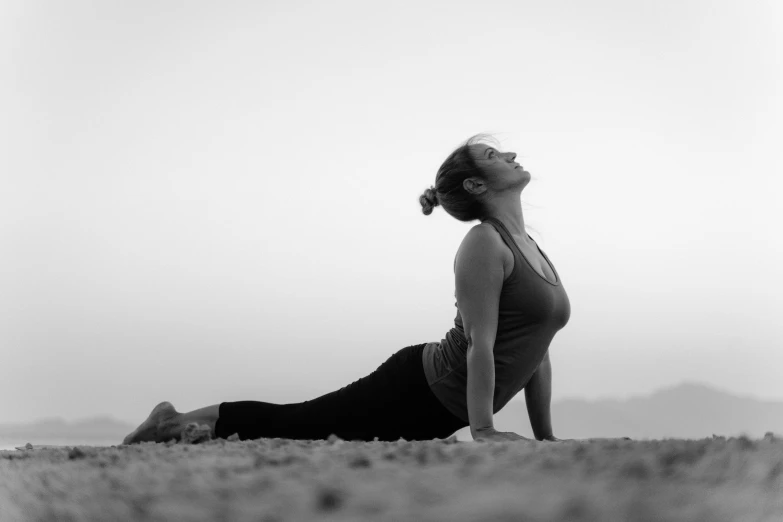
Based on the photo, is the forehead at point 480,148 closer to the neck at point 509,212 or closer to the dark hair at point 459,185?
the dark hair at point 459,185

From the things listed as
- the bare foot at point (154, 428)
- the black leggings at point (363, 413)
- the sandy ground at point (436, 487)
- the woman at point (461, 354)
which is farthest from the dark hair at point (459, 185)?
the sandy ground at point (436, 487)

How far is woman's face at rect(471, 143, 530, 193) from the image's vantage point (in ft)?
5.39

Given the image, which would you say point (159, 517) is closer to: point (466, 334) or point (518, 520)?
point (518, 520)

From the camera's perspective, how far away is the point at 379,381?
1601mm

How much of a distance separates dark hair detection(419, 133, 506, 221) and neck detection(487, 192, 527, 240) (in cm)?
3

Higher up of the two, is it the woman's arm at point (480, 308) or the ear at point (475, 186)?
the ear at point (475, 186)

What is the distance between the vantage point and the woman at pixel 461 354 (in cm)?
147

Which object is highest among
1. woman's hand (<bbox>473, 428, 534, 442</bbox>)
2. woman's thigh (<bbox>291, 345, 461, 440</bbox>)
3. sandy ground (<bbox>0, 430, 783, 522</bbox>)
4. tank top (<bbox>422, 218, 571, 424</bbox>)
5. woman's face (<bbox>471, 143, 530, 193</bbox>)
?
woman's face (<bbox>471, 143, 530, 193</bbox>)

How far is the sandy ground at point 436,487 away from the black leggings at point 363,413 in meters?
0.85

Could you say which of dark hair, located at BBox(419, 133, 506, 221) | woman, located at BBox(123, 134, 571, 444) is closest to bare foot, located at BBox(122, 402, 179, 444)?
woman, located at BBox(123, 134, 571, 444)

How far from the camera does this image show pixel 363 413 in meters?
1.57

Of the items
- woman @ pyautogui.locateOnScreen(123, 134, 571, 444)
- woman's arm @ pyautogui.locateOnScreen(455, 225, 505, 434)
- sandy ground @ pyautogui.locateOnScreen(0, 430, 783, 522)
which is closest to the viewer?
sandy ground @ pyautogui.locateOnScreen(0, 430, 783, 522)

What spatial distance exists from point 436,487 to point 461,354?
3.51 feet

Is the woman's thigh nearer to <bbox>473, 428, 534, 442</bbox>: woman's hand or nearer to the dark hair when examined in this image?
<bbox>473, 428, 534, 442</bbox>: woman's hand
